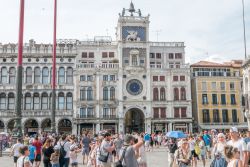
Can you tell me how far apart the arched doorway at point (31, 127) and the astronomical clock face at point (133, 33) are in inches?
796

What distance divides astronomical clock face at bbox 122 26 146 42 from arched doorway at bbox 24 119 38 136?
20.2 m

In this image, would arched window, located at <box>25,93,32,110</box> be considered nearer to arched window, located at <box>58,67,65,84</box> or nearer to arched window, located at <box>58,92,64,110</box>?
arched window, located at <box>58,92,64,110</box>

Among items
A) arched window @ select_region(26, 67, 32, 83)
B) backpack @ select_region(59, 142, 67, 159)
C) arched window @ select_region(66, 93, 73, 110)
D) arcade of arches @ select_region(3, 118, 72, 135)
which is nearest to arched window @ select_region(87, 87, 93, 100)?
arched window @ select_region(66, 93, 73, 110)

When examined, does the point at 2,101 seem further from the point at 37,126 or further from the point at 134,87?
the point at 134,87

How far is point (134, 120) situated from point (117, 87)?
7041mm

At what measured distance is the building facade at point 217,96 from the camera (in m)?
57.0

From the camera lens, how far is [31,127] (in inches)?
2100

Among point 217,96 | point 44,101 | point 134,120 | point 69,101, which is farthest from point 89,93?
point 217,96

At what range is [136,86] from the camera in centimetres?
5578

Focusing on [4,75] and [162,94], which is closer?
[4,75]

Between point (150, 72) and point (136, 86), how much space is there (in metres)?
3.35

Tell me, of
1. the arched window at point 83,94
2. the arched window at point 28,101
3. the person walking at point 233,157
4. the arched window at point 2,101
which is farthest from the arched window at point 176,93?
the person walking at point 233,157

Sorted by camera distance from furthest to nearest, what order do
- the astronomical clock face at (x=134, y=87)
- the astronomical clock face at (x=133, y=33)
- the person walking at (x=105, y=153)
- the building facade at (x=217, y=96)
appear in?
the building facade at (x=217, y=96) < the astronomical clock face at (x=133, y=33) < the astronomical clock face at (x=134, y=87) < the person walking at (x=105, y=153)

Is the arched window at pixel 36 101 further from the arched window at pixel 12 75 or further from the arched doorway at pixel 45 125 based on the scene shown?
the arched window at pixel 12 75
